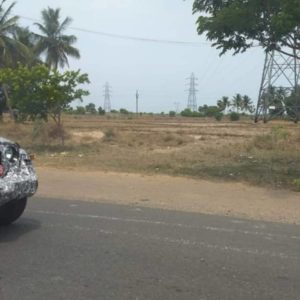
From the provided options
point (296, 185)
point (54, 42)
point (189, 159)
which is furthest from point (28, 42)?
point (296, 185)

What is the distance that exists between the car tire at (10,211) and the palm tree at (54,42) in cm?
5168

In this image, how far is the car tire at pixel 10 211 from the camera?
784 cm

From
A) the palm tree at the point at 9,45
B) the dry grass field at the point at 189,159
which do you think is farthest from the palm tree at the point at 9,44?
the dry grass field at the point at 189,159

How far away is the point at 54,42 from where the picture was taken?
192ft

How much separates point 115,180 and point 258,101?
62156 millimetres

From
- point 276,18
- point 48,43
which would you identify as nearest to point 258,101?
point 48,43

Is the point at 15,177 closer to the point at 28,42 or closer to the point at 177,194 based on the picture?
the point at 177,194

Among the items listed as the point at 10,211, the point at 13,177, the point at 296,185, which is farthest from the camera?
the point at 296,185

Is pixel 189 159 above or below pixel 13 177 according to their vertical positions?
below

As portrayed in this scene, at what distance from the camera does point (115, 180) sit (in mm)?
14117

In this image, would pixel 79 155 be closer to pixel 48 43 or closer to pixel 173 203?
pixel 173 203

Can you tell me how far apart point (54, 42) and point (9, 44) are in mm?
10023

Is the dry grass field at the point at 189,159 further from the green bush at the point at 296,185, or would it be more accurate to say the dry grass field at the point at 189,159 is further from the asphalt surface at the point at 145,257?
the asphalt surface at the point at 145,257

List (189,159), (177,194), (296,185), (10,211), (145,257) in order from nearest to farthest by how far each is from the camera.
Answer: (145,257) → (10,211) → (177,194) → (296,185) → (189,159)
